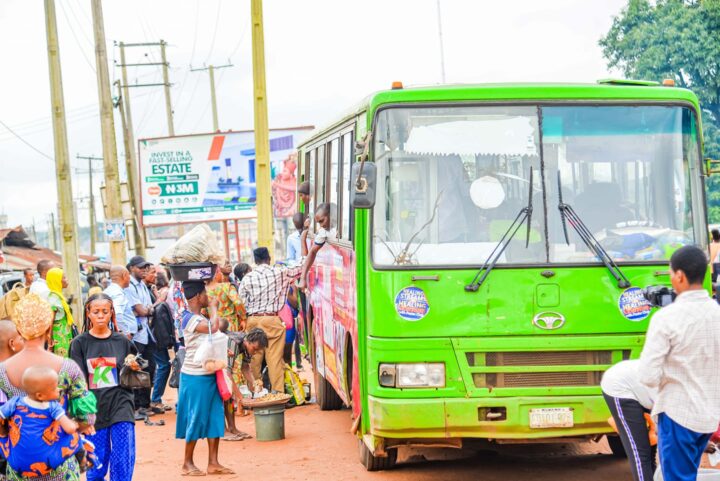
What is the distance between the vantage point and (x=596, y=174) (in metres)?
8.36

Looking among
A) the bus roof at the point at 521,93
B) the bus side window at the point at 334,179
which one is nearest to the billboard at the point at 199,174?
the bus side window at the point at 334,179

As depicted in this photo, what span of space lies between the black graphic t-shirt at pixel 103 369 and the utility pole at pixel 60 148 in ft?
45.9

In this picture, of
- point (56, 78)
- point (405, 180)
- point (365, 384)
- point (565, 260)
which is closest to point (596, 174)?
point (565, 260)

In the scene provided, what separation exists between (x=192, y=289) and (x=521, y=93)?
3420 millimetres

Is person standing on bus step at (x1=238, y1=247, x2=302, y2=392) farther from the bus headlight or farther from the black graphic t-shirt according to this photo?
the bus headlight

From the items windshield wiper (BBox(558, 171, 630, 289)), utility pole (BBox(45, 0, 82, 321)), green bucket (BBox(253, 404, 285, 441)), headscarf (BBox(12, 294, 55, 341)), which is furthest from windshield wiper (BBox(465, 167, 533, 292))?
utility pole (BBox(45, 0, 82, 321))

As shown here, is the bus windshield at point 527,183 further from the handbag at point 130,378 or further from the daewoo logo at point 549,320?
the handbag at point 130,378

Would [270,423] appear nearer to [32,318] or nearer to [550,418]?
[550,418]

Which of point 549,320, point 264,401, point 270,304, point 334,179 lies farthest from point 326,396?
point 549,320

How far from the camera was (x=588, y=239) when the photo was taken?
8227mm

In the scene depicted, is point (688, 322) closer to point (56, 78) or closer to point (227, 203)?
point (56, 78)

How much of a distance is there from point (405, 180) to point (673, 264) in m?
2.79

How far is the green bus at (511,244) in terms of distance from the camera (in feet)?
26.5

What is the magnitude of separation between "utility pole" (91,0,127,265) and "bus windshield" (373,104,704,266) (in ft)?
50.6
